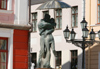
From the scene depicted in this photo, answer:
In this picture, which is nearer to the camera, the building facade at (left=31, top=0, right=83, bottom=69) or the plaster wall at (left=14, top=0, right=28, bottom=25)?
the plaster wall at (left=14, top=0, right=28, bottom=25)

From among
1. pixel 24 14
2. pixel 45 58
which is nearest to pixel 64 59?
pixel 24 14

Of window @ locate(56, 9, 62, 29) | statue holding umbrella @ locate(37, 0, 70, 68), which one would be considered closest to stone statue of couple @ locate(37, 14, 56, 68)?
statue holding umbrella @ locate(37, 0, 70, 68)

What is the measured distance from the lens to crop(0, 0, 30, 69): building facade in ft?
89.6

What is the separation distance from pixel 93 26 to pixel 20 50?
10194 mm

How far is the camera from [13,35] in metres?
27.5

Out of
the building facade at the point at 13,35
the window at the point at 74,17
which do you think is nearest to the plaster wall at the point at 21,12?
the building facade at the point at 13,35

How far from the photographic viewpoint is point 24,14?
2800cm

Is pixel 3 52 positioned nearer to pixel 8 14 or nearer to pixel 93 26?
pixel 8 14

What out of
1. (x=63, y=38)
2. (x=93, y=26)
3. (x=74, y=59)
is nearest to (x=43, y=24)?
(x=93, y=26)

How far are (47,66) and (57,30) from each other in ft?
55.9

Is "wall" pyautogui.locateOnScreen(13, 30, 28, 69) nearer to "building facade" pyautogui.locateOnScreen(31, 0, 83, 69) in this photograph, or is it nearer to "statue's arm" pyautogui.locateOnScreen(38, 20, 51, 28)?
"statue's arm" pyautogui.locateOnScreen(38, 20, 51, 28)

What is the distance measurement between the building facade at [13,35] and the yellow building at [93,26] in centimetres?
952

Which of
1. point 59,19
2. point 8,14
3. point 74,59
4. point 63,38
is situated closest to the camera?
point 8,14

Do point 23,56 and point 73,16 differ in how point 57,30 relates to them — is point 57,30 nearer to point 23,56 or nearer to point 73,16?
point 73,16
